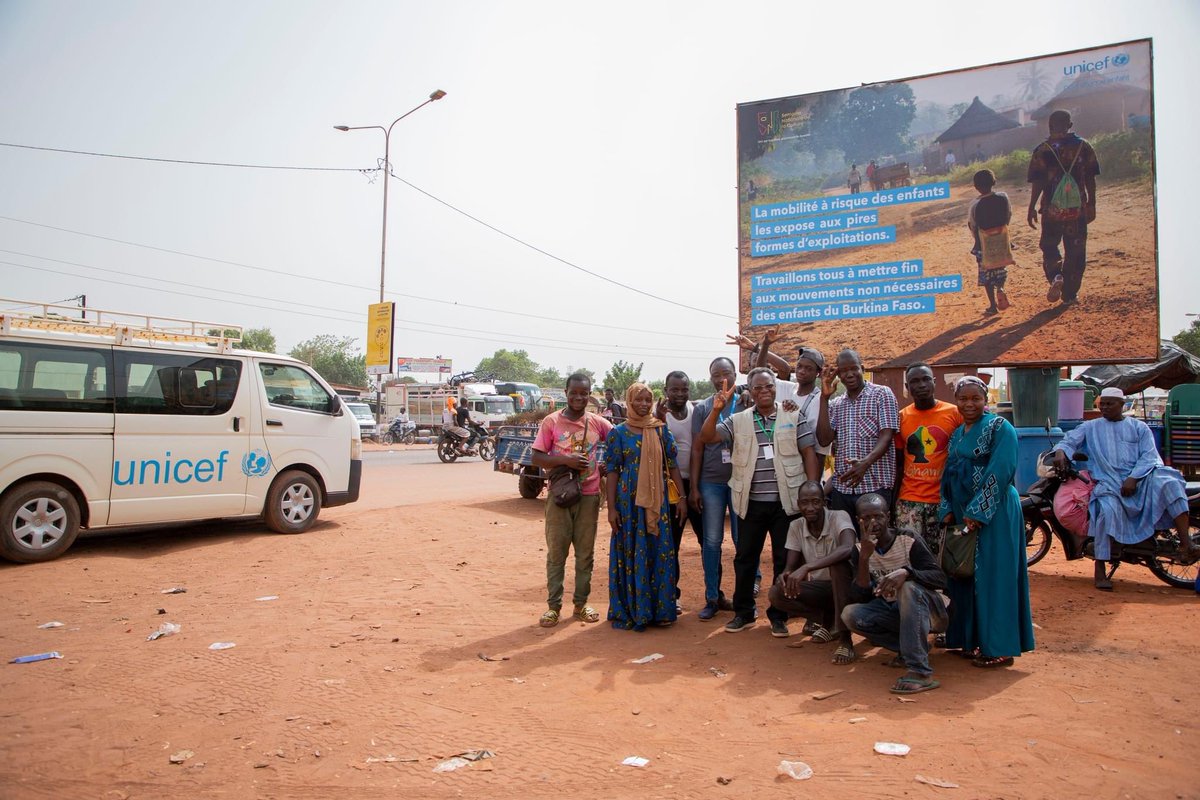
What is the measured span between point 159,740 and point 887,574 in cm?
381

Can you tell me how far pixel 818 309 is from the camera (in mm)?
11383

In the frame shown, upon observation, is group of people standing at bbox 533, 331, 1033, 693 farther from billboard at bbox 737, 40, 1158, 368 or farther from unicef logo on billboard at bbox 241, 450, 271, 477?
billboard at bbox 737, 40, 1158, 368

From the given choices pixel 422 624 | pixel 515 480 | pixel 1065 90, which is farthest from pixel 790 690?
pixel 515 480

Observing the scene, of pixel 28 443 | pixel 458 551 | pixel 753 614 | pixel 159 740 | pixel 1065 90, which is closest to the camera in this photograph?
pixel 159 740

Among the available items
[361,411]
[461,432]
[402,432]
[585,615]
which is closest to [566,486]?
[585,615]

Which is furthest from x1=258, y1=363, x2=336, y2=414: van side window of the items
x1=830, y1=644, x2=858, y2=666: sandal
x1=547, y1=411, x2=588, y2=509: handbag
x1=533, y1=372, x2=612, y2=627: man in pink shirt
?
x1=830, y1=644, x2=858, y2=666: sandal

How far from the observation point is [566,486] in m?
5.41

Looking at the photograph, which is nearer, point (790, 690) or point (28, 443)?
point (790, 690)

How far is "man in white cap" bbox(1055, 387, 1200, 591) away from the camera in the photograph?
625cm

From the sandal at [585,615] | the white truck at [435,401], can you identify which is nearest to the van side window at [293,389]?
the sandal at [585,615]

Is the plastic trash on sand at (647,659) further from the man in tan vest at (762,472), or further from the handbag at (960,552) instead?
the handbag at (960,552)

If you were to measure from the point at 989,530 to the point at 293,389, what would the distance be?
7.28m

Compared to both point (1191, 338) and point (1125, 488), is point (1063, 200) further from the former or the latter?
point (1191, 338)

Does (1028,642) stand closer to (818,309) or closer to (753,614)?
(753,614)
